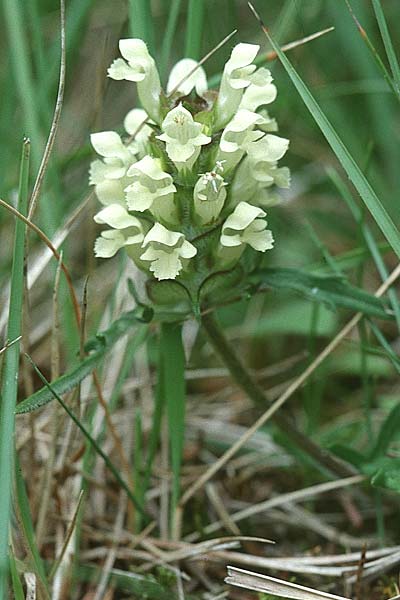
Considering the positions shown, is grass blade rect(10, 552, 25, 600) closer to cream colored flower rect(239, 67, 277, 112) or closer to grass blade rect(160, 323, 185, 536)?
grass blade rect(160, 323, 185, 536)

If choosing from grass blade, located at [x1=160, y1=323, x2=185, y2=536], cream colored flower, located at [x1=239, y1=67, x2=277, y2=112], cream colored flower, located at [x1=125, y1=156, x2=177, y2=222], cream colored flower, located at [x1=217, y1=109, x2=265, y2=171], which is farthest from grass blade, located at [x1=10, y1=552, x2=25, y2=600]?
cream colored flower, located at [x1=239, y1=67, x2=277, y2=112]

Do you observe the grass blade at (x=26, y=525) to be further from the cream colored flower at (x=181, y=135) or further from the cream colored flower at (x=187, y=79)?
the cream colored flower at (x=187, y=79)

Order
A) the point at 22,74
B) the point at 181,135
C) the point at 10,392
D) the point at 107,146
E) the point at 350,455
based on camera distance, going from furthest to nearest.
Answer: the point at 22,74
the point at 350,455
the point at 107,146
the point at 181,135
the point at 10,392

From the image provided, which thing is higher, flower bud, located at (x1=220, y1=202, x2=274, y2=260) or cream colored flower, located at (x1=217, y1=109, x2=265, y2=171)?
cream colored flower, located at (x1=217, y1=109, x2=265, y2=171)

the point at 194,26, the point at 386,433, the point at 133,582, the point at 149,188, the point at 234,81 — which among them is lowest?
the point at 133,582

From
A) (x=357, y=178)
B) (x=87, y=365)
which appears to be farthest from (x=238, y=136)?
(x=87, y=365)

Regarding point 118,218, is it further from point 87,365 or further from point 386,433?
point 386,433

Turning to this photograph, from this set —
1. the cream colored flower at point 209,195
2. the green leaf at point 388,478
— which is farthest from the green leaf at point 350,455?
the cream colored flower at point 209,195

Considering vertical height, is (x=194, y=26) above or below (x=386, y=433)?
above
